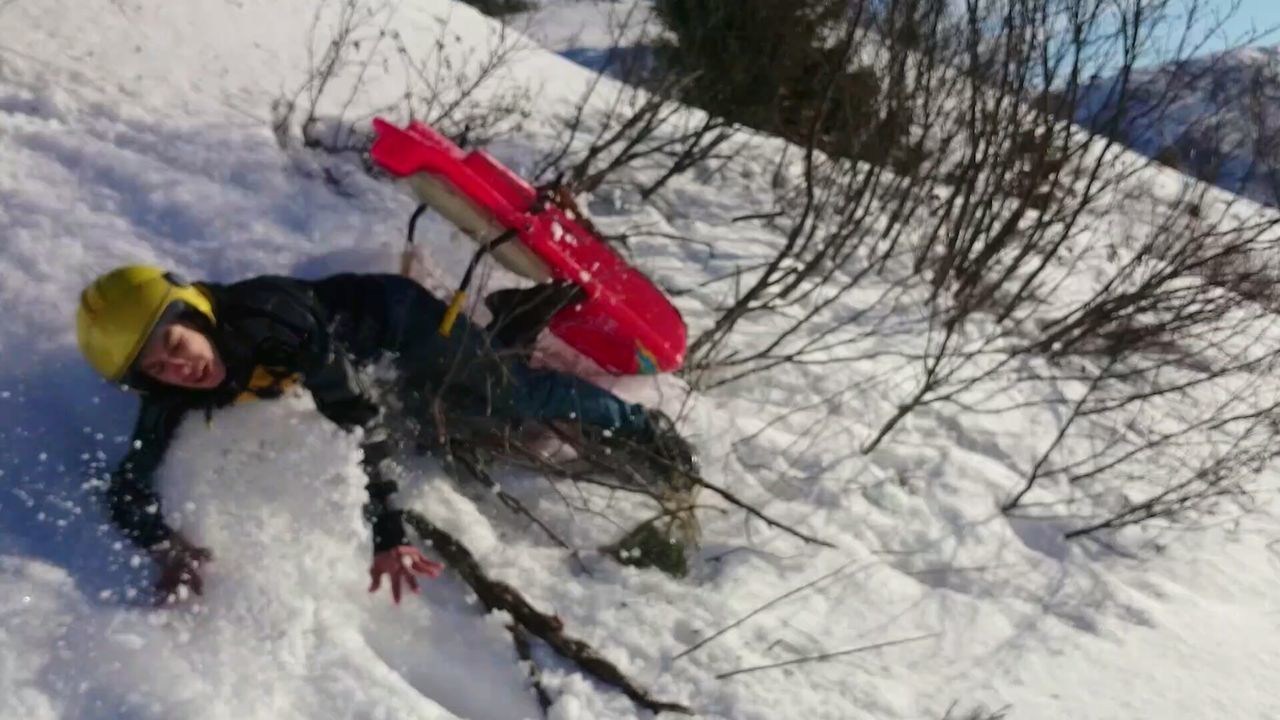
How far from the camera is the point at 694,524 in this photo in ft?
8.26

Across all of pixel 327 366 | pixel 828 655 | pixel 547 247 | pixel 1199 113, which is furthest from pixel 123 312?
pixel 1199 113

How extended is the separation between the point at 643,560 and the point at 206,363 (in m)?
1.08

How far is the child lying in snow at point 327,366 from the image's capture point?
Answer: 1.89 meters

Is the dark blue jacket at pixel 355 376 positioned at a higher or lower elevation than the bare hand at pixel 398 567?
higher

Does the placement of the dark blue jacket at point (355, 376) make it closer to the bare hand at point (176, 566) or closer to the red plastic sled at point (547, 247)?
the bare hand at point (176, 566)

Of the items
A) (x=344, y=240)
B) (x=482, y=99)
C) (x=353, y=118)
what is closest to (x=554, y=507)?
(x=344, y=240)

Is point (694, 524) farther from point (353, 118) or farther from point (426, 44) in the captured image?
point (426, 44)

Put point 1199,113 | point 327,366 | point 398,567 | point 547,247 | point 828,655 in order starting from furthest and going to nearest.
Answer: point 1199,113, point 547,247, point 828,655, point 327,366, point 398,567

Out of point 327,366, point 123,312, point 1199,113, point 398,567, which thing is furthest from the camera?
point 1199,113

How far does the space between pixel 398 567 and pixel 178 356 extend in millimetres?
587

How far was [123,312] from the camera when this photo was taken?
6.10 feet

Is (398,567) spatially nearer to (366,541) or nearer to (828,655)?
(366,541)

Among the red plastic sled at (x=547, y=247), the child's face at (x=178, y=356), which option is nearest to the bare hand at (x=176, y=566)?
the child's face at (x=178, y=356)

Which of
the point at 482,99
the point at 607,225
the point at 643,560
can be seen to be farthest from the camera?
the point at 482,99
